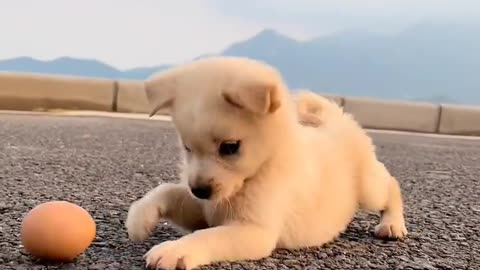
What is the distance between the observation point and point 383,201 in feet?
4.72

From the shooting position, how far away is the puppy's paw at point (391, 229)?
4.44 feet

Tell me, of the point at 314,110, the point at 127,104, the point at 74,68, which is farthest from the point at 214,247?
the point at 74,68

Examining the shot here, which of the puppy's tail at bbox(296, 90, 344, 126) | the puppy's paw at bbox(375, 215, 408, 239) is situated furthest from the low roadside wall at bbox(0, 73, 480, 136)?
the puppy's paw at bbox(375, 215, 408, 239)

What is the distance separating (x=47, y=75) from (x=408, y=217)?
367 centimetres

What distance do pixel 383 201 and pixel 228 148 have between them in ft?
1.56

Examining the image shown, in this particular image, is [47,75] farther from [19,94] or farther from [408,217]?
[408,217]

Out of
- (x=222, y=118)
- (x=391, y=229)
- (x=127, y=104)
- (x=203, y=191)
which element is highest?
(x=222, y=118)

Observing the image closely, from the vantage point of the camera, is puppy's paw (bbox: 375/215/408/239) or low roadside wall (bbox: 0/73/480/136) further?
low roadside wall (bbox: 0/73/480/136)

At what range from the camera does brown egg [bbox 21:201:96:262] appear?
103 centimetres

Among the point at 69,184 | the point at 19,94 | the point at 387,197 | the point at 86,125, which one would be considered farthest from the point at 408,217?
the point at 19,94

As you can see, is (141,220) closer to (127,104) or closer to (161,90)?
(161,90)

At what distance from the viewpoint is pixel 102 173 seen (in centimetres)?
196

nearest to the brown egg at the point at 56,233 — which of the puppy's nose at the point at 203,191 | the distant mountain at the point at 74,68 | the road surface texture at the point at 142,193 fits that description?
the road surface texture at the point at 142,193

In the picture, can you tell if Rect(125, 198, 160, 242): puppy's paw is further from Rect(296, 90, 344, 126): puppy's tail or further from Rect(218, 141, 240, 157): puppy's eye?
Rect(296, 90, 344, 126): puppy's tail
